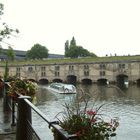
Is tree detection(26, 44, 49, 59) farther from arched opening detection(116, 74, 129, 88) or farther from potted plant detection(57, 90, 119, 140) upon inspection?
potted plant detection(57, 90, 119, 140)

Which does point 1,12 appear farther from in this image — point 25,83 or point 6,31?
point 25,83

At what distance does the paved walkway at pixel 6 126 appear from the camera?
297 inches

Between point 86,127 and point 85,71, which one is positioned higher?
point 86,127

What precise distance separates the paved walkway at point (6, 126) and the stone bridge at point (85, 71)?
66.6 meters

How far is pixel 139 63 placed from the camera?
249 ft

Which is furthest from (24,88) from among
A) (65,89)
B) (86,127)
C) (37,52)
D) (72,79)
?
(37,52)

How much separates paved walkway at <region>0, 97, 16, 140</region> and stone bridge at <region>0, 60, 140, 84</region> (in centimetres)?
6658

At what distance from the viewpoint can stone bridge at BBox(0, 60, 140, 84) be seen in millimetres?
77812

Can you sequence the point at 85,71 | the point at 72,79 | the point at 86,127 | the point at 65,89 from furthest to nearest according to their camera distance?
1. the point at 72,79
2. the point at 85,71
3. the point at 65,89
4. the point at 86,127

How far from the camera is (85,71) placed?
274 feet

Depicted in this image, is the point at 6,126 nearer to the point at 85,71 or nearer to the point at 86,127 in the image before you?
the point at 86,127

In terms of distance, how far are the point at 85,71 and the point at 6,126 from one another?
2961 inches

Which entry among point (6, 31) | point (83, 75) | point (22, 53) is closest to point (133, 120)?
point (6, 31)

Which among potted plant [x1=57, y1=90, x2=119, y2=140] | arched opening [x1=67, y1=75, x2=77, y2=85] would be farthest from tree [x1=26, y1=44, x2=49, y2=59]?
potted plant [x1=57, y1=90, x2=119, y2=140]
